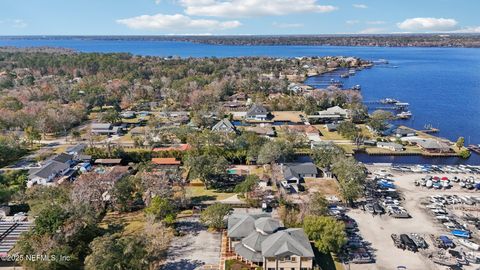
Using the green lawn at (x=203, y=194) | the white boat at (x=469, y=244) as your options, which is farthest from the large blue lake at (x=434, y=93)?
the green lawn at (x=203, y=194)

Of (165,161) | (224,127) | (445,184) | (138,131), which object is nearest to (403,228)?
(445,184)

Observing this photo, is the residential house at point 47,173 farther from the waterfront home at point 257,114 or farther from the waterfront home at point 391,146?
the waterfront home at point 391,146

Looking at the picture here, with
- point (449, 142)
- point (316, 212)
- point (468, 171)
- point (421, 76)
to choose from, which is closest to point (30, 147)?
point (316, 212)

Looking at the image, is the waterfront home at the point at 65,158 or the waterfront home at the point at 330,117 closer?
the waterfront home at the point at 65,158

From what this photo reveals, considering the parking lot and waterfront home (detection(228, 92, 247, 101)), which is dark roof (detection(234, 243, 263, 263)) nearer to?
the parking lot

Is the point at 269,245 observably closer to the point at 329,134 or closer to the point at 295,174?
the point at 295,174

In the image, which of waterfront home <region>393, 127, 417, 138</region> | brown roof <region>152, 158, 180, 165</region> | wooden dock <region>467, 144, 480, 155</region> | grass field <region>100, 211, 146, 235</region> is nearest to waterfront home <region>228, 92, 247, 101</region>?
waterfront home <region>393, 127, 417, 138</region>
